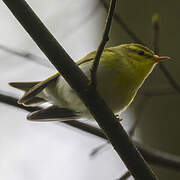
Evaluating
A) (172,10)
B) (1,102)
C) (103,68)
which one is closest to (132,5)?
(172,10)

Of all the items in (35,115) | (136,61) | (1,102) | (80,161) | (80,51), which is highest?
(1,102)

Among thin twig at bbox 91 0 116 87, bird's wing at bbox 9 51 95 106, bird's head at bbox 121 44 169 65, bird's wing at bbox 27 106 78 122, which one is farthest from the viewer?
bird's head at bbox 121 44 169 65

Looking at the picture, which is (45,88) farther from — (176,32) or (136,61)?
(176,32)

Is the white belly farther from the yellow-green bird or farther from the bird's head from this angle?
the bird's head

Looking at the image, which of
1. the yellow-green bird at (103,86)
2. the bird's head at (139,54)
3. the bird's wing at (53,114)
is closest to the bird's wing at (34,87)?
the yellow-green bird at (103,86)

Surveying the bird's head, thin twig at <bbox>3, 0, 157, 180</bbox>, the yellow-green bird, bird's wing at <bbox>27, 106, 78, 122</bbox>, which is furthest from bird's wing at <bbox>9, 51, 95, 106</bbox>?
thin twig at <bbox>3, 0, 157, 180</bbox>

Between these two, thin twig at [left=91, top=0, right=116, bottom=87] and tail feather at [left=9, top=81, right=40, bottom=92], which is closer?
thin twig at [left=91, top=0, right=116, bottom=87]
